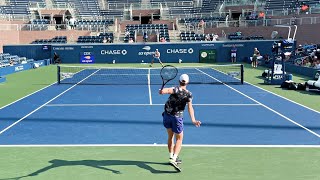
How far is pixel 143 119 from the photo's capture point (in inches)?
514

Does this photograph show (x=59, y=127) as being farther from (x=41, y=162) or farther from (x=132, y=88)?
(x=132, y=88)

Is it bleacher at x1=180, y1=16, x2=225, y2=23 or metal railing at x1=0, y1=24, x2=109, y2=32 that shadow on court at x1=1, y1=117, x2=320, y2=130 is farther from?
bleacher at x1=180, y1=16, x2=225, y2=23

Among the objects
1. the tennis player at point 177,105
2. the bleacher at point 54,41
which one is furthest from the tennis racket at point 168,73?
the bleacher at point 54,41

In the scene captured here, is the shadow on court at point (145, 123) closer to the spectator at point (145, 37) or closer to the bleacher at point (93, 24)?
the spectator at point (145, 37)

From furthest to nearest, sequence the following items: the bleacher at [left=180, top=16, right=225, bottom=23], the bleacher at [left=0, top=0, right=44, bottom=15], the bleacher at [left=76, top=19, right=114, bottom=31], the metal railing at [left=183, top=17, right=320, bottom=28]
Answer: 1. the bleacher at [left=0, top=0, right=44, bottom=15]
2. the bleacher at [left=180, top=16, right=225, bottom=23]
3. the bleacher at [left=76, top=19, right=114, bottom=31]
4. the metal railing at [left=183, top=17, right=320, bottom=28]

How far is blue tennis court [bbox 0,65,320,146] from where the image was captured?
10461 millimetres

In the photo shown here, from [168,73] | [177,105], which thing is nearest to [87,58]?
[168,73]

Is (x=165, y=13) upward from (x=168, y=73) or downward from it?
upward

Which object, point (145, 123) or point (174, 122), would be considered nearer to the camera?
point (174, 122)

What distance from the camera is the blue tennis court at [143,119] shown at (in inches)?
412

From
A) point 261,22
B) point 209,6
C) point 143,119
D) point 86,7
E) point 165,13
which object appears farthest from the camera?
point 86,7

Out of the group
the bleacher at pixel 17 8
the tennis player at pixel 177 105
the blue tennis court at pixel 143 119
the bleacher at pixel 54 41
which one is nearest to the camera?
the tennis player at pixel 177 105

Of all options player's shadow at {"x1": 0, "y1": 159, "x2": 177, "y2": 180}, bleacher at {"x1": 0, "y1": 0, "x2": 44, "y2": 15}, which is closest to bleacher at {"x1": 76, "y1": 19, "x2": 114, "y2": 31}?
bleacher at {"x1": 0, "y1": 0, "x2": 44, "y2": 15}

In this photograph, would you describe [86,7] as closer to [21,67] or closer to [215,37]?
[215,37]
